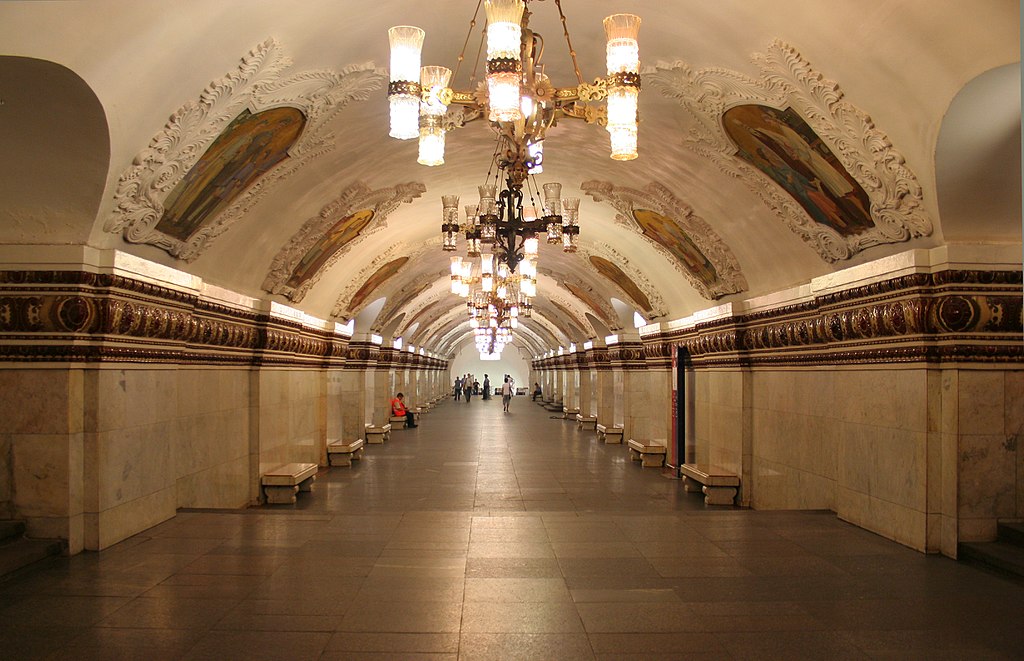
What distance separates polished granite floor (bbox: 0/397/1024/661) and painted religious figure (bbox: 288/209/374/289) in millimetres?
4435

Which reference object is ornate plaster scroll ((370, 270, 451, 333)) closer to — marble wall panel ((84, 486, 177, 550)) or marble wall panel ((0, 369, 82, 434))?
marble wall panel ((84, 486, 177, 550))

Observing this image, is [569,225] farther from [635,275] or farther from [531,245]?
[635,275]

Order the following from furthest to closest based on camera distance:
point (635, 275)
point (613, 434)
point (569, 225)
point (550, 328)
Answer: point (550, 328) → point (613, 434) → point (635, 275) → point (569, 225)

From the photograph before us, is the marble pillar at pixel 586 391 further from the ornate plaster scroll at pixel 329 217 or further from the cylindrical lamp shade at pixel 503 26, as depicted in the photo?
the cylindrical lamp shade at pixel 503 26

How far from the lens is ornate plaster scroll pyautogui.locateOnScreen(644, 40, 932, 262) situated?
6.16 m

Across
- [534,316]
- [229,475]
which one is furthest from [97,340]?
[534,316]

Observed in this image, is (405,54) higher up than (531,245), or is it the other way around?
(405,54)

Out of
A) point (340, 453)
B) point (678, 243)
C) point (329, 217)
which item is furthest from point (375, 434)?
point (678, 243)

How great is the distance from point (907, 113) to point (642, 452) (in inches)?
411

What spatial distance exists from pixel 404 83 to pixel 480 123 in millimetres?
4429

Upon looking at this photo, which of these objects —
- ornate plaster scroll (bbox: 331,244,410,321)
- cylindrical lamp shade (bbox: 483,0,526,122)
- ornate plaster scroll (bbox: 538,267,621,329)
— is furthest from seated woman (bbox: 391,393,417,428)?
cylindrical lamp shade (bbox: 483,0,526,122)

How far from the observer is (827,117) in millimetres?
6418

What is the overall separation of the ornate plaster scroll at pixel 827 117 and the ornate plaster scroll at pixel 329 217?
466 centimetres

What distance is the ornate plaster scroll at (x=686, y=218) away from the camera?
10.7m
